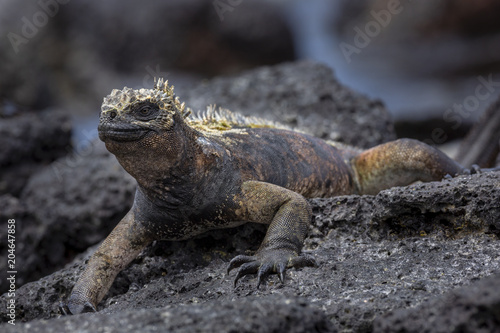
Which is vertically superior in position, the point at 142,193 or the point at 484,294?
the point at 142,193

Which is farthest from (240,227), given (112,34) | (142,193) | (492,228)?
(112,34)

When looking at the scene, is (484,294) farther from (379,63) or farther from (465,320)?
(379,63)

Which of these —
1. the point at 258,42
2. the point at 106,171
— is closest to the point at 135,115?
the point at 106,171

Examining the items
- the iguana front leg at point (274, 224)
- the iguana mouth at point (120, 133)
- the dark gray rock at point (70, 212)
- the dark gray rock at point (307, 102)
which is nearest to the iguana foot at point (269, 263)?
the iguana front leg at point (274, 224)

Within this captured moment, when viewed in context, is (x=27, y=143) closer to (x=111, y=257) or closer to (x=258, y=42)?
(x=111, y=257)

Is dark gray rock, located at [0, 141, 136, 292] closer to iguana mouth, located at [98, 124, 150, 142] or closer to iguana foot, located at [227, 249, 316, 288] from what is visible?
iguana mouth, located at [98, 124, 150, 142]
